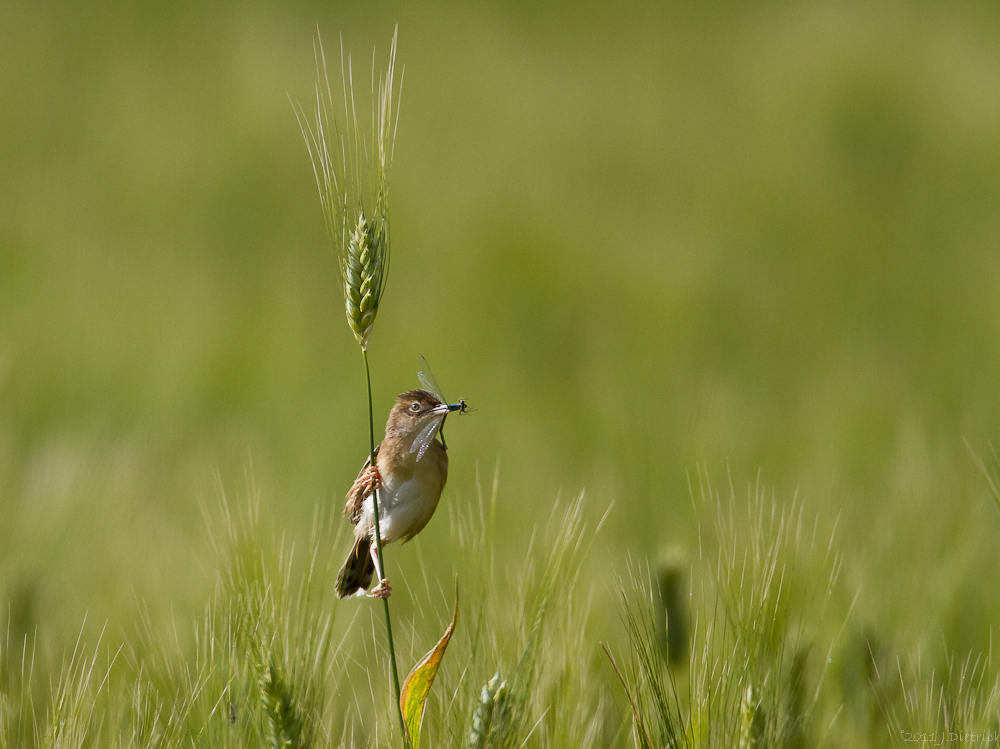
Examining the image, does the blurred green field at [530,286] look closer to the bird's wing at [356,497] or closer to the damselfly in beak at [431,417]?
the bird's wing at [356,497]

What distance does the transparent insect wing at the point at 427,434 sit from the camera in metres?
0.68

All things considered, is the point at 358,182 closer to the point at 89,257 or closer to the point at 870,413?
the point at 870,413

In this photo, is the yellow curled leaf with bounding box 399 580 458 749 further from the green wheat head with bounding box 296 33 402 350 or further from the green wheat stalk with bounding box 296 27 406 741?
the green wheat head with bounding box 296 33 402 350

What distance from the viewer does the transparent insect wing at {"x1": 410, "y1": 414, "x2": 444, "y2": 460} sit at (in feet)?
2.23

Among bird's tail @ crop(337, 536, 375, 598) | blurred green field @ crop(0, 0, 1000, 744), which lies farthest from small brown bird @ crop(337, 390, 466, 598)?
blurred green field @ crop(0, 0, 1000, 744)

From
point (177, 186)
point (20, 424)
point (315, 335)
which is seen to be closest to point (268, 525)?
Answer: point (20, 424)

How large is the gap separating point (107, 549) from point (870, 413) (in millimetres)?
2540

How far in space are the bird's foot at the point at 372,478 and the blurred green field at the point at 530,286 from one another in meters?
0.93

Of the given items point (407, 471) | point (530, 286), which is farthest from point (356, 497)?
point (530, 286)

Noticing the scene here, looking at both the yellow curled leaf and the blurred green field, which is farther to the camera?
the blurred green field

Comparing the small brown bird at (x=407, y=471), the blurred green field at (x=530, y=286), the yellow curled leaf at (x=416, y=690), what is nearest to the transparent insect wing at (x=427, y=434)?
the small brown bird at (x=407, y=471)

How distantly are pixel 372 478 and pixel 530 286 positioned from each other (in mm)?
3647

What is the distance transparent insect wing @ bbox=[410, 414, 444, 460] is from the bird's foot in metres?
0.03

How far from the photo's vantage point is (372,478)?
71cm
